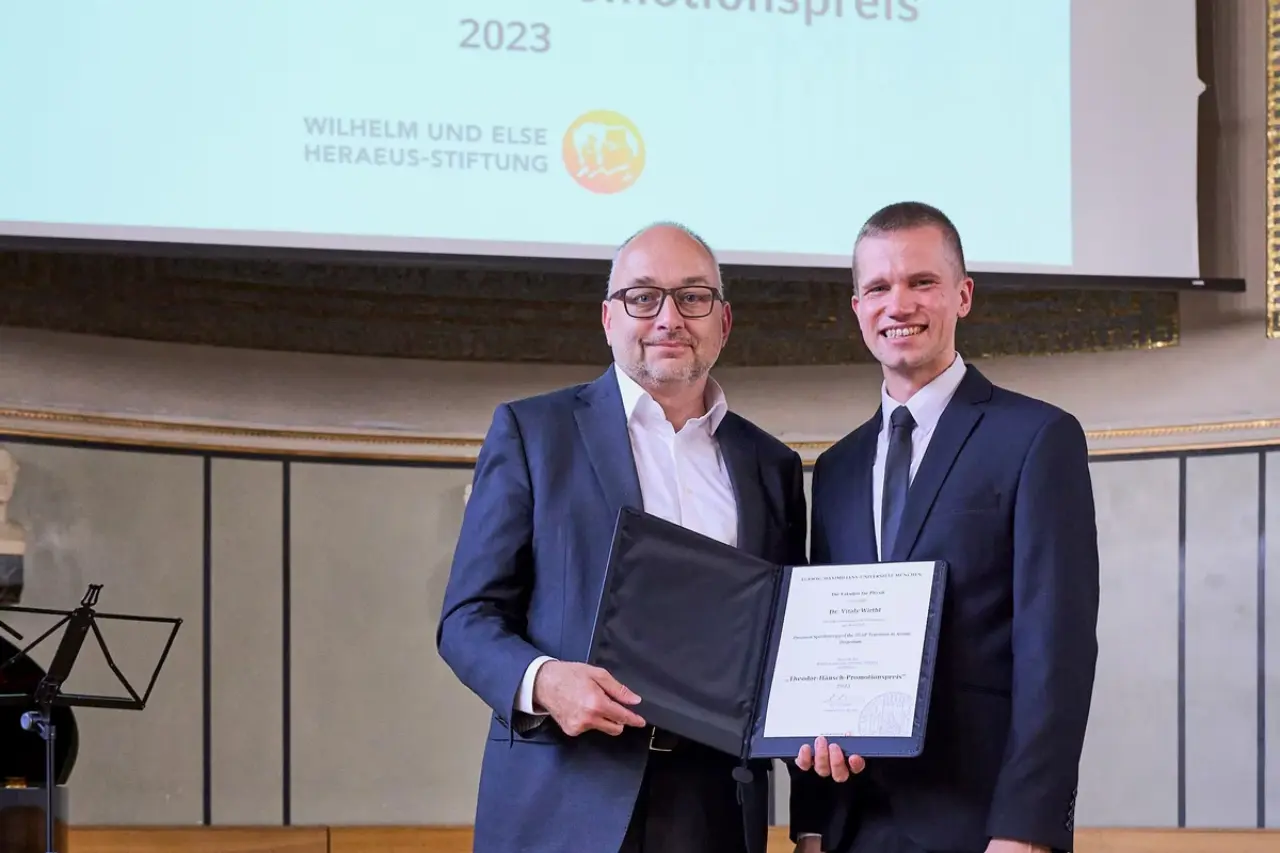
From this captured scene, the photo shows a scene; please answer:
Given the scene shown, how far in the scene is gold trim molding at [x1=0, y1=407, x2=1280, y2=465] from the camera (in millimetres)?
4789

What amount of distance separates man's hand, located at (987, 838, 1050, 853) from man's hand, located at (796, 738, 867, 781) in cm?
20

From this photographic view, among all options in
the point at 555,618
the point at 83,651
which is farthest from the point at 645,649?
the point at 83,651

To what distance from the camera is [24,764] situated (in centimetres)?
398

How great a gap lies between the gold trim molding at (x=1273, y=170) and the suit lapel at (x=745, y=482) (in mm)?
3363

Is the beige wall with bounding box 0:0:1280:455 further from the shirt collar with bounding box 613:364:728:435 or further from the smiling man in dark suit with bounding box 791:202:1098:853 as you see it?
the smiling man in dark suit with bounding box 791:202:1098:853

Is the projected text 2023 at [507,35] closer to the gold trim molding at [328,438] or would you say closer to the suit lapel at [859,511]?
the gold trim molding at [328,438]

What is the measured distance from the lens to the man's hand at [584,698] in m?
2.00

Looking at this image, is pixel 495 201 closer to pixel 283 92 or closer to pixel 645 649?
pixel 283 92

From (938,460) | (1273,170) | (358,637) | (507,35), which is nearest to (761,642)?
(938,460)

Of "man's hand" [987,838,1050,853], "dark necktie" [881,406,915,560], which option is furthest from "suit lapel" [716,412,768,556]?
"man's hand" [987,838,1050,853]

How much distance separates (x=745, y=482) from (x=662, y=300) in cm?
31

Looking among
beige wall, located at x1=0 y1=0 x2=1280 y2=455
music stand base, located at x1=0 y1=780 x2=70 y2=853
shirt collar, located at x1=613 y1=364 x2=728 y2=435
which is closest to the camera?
shirt collar, located at x1=613 y1=364 x2=728 y2=435

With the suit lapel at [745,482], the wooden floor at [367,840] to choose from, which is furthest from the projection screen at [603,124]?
the suit lapel at [745,482]

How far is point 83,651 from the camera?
15.7 ft
